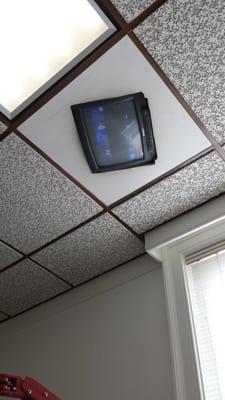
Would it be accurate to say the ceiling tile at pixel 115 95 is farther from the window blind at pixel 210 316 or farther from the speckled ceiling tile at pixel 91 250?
the window blind at pixel 210 316

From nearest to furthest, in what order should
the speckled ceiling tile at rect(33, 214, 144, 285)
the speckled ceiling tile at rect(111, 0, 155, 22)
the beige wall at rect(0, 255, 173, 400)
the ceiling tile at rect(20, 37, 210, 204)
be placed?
the speckled ceiling tile at rect(111, 0, 155, 22), the ceiling tile at rect(20, 37, 210, 204), the beige wall at rect(0, 255, 173, 400), the speckled ceiling tile at rect(33, 214, 144, 285)

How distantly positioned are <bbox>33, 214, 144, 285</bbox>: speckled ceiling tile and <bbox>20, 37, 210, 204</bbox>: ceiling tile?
246 mm

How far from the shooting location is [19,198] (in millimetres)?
1890

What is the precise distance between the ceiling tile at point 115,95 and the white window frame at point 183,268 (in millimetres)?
311

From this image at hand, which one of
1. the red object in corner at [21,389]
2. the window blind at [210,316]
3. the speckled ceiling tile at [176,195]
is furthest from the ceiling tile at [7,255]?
the window blind at [210,316]

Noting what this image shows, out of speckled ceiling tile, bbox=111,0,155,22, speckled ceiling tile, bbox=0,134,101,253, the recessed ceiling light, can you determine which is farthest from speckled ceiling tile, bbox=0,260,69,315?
speckled ceiling tile, bbox=111,0,155,22

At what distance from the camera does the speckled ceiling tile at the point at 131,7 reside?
123 cm

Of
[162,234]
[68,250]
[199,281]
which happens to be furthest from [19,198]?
[199,281]

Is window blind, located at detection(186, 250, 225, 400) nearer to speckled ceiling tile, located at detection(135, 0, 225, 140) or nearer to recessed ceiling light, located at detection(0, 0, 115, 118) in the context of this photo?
speckled ceiling tile, located at detection(135, 0, 225, 140)

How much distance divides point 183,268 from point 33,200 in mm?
755

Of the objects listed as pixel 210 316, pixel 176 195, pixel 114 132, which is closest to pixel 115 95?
pixel 114 132

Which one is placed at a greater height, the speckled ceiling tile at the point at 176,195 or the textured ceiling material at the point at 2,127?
the textured ceiling material at the point at 2,127

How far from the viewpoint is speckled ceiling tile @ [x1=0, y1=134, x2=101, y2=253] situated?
1705mm

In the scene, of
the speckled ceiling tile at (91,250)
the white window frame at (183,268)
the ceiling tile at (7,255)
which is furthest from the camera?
the ceiling tile at (7,255)
